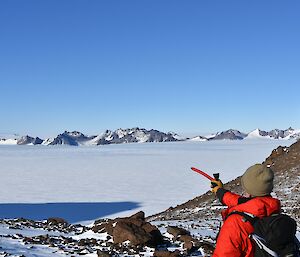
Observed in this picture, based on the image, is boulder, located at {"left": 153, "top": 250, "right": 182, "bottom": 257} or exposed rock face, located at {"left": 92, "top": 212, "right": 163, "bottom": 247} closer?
boulder, located at {"left": 153, "top": 250, "right": 182, "bottom": 257}

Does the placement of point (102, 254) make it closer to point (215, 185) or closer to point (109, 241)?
point (109, 241)

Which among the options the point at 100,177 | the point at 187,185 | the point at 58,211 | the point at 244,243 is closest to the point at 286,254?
the point at 244,243

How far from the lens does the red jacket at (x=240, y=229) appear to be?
14.3 feet

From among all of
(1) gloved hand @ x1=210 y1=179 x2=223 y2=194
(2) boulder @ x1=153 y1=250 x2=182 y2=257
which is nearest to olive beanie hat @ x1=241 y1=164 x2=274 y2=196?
(1) gloved hand @ x1=210 y1=179 x2=223 y2=194

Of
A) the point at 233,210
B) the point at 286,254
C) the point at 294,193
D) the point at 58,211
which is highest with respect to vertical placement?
the point at 233,210

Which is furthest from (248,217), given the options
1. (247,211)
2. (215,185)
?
(215,185)

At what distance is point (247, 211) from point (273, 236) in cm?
35

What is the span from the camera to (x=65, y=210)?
47781mm

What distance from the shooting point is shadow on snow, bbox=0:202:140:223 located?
43.3 metres

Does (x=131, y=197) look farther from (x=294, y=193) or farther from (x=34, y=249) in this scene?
(x=34, y=249)

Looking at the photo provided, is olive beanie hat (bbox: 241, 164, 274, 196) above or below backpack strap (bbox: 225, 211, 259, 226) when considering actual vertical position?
above

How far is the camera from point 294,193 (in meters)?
30.1

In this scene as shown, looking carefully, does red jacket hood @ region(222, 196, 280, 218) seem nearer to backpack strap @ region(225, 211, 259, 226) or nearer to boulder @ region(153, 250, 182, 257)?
backpack strap @ region(225, 211, 259, 226)

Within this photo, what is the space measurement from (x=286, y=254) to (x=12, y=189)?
66.6 metres
